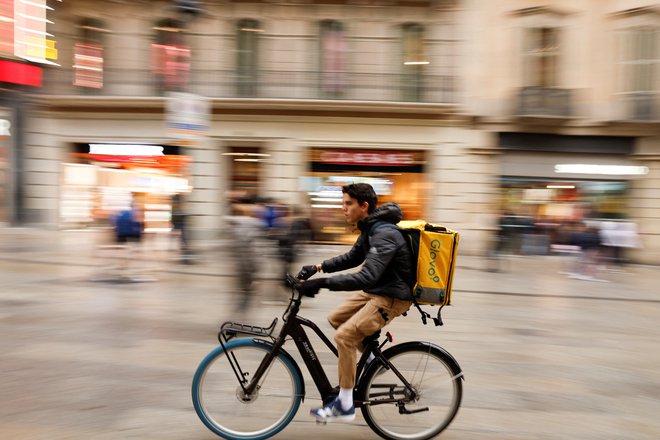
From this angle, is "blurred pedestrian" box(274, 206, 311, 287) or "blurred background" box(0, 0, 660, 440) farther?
"blurred background" box(0, 0, 660, 440)

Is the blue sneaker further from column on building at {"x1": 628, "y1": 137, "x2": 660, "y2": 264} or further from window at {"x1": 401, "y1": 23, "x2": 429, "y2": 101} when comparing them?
column on building at {"x1": 628, "y1": 137, "x2": 660, "y2": 264}

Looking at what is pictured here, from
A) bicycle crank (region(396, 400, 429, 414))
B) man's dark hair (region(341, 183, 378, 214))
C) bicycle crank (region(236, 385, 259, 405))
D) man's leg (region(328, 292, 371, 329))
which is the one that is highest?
man's dark hair (region(341, 183, 378, 214))

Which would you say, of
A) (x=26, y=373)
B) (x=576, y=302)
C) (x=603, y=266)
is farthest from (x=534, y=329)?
(x=603, y=266)

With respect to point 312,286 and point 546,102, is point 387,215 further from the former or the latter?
point 546,102

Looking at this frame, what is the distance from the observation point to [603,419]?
4219 millimetres

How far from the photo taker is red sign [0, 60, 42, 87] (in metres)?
16.8

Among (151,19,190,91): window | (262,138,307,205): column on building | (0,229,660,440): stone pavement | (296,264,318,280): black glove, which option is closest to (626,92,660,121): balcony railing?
(0,229,660,440): stone pavement

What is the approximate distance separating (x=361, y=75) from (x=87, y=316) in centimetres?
1204

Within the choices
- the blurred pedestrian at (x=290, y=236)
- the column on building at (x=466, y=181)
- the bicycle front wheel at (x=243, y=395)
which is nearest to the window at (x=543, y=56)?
the column on building at (x=466, y=181)

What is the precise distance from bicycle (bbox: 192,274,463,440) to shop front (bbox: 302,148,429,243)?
13.5m

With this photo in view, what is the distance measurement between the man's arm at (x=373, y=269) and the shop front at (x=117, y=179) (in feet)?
48.1

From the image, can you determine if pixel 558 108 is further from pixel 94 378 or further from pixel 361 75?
pixel 94 378

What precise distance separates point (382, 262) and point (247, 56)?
15004 mm

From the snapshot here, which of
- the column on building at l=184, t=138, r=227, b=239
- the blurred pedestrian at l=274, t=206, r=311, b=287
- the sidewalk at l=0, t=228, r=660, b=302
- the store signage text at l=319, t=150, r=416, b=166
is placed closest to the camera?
the blurred pedestrian at l=274, t=206, r=311, b=287
